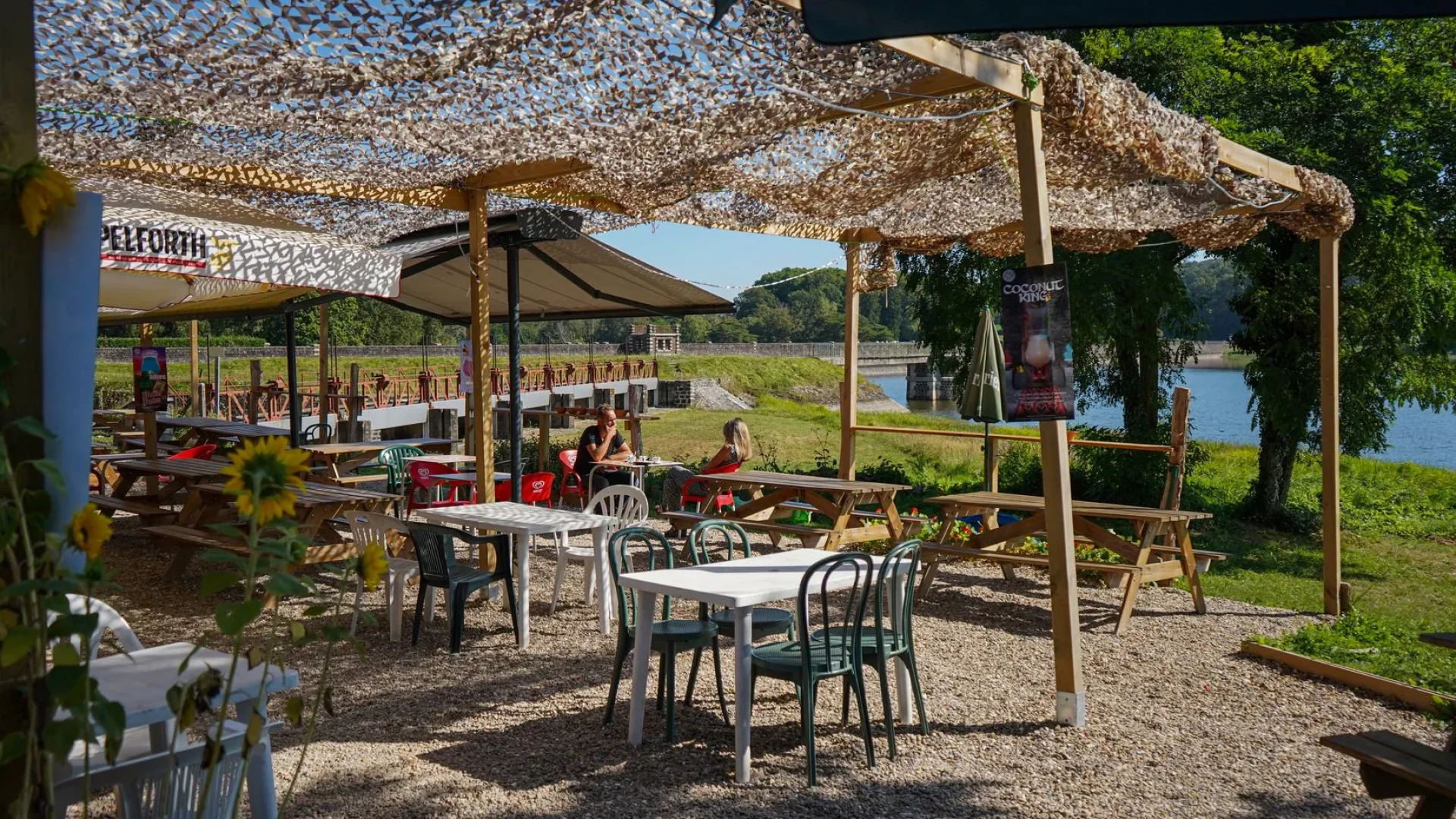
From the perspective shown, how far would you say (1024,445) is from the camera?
50.3ft

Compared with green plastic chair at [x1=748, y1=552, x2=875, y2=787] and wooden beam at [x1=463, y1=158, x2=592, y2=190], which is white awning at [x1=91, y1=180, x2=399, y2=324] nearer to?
wooden beam at [x1=463, y1=158, x2=592, y2=190]

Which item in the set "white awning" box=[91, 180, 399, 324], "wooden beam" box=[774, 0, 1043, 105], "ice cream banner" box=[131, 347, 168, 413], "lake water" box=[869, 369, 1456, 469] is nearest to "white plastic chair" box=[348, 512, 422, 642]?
"white awning" box=[91, 180, 399, 324]

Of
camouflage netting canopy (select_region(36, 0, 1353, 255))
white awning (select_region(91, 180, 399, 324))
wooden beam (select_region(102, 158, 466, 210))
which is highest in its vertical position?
wooden beam (select_region(102, 158, 466, 210))

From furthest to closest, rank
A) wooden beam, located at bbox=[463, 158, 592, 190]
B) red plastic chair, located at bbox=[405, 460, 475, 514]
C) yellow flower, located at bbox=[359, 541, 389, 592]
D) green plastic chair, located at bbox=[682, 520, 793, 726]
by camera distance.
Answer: red plastic chair, located at bbox=[405, 460, 475, 514] < wooden beam, located at bbox=[463, 158, 592, 190] < green plastic chair, located at bbox=[682, 520, 793, 726] < yellow flower, located at bbox=[359, 541, 389, 592]

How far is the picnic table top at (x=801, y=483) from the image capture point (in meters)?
7.62

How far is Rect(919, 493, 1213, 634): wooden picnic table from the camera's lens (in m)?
6.41

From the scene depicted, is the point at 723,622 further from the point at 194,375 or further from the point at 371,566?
the point at 194,375

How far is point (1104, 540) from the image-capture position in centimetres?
660

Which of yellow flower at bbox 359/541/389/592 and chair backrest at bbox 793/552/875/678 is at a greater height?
yellow flower at bbox 359/541/389/592

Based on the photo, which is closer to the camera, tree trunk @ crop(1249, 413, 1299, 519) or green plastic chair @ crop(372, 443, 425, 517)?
green plastic chair @ crop(372, 443, 425, 517)

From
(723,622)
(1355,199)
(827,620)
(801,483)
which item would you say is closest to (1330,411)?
(801,483)

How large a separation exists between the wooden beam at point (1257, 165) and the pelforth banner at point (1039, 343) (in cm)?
201

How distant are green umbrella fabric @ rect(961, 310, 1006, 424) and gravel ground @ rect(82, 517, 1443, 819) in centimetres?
180

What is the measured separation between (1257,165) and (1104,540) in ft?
→ 7.44
